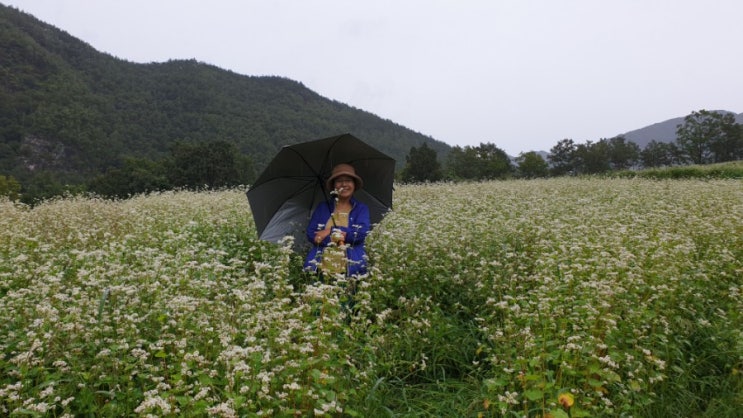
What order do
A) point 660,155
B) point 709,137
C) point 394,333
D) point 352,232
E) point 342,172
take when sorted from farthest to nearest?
point 660,155 → point 709,137 → point 342,172 → point 352,232 → point 394,333

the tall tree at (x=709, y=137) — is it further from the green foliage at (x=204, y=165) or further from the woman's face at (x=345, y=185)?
the woman's face at (x=345, y=185)

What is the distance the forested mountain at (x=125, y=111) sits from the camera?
71.9 metres

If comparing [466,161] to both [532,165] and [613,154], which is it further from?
[613,154]

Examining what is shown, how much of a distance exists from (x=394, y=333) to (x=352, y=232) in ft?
4.43

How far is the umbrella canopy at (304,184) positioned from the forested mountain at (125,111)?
60808 mm

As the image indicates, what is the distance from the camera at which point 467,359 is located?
165 inches

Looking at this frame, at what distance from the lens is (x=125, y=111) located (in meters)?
83.1

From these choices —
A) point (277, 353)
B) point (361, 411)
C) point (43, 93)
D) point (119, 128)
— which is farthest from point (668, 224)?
point (43, 93)

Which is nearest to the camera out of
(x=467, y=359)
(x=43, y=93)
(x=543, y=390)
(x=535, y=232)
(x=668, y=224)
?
(x=543, y=390)

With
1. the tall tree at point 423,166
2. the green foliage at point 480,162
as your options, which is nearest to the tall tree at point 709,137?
the green foliage at point 480,162

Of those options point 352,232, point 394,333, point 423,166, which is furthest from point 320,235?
point 423,166

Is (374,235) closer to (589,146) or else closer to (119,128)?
(589,146)

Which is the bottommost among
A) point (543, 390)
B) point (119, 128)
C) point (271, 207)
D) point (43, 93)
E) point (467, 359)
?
point (467, 359)

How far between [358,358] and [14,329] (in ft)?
8.12
